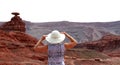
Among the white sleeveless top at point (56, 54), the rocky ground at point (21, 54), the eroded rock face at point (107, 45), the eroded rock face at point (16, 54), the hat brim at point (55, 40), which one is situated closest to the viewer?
the white sleeveless top at point (56, 54)

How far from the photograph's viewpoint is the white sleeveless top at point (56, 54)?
21.1 ft

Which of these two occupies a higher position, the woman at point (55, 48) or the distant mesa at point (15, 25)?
the woman at point (55, 48)

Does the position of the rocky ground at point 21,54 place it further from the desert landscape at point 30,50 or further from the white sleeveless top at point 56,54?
the white sleeveless top at point 56,54

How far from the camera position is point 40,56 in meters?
47.8

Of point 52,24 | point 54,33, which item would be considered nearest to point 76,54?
point 54,33

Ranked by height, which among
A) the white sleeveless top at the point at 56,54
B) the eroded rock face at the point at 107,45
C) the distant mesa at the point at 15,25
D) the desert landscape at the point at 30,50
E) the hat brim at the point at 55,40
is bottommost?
the eroded rock face at the point at 107,45

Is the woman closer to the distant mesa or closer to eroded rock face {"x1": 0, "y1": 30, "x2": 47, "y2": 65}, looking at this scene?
eroded rock face {"x1": 0, "y1": 30, "x2": 47, "y2": 65}

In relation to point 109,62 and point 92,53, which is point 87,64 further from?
point 92,53

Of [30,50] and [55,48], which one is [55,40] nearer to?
[55,48]

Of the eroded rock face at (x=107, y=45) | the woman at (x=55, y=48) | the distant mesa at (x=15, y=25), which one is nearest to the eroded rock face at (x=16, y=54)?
the distant mesa at (x=15, y=25)

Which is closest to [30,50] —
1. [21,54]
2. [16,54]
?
[21,54]

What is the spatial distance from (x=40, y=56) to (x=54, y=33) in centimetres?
4147

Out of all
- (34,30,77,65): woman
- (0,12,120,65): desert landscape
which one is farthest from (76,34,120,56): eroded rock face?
(34,30,77,65): woman

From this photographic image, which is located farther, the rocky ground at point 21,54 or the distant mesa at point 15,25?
the distant mesa at point 15,25
